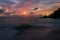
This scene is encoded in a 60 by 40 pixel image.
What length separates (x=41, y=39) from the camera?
1808 centimetres

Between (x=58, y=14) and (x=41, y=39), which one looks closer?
(x=41, y=39)

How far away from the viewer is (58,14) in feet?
514

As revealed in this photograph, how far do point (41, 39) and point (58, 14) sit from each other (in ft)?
468
